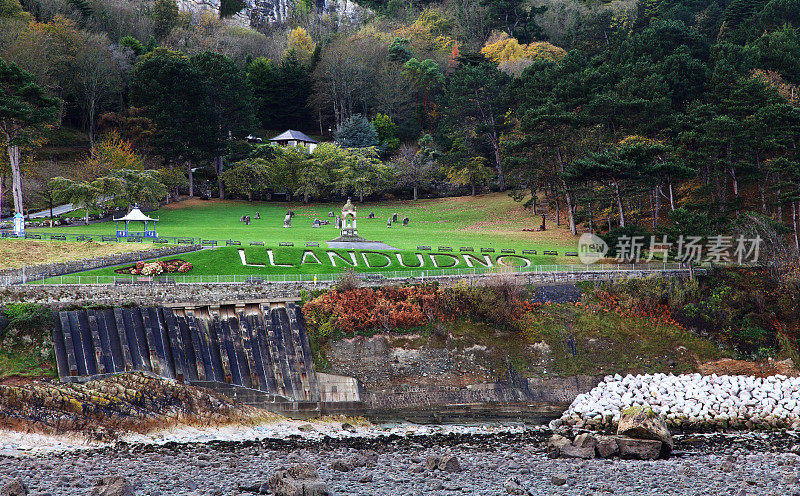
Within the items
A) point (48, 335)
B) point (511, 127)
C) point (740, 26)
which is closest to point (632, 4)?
point (740, 26)

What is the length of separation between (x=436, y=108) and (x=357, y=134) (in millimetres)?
14928

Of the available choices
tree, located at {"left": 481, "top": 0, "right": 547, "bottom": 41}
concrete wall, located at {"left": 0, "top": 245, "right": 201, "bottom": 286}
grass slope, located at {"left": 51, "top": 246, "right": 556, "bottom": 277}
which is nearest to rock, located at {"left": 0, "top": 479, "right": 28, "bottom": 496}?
concrete wall, located at {"left": 0, "top": 245, "right": 201, "bottom": 286}

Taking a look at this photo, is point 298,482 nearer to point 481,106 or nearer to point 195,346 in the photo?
point 195,346

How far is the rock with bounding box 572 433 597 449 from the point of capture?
27.5 metres

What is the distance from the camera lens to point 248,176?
8031 cm

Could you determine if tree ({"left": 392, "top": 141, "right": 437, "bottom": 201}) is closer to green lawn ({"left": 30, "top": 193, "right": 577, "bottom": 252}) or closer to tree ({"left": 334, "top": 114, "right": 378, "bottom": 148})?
green lawn ({"left": 30, "top": 193, "right": 577, "bottom": 252})

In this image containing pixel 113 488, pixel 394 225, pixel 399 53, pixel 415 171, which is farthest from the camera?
pixel 399 53

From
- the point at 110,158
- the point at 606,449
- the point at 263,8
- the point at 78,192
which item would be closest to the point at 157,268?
the point at 78,192

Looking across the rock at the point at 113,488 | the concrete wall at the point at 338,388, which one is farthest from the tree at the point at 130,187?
the rock at the point at 113,488

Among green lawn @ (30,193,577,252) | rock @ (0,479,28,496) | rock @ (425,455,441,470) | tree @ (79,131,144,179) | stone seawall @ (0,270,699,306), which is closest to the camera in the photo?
rock @ (0,479,28,496)

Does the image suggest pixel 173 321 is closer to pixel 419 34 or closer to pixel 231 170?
pixel 231 170

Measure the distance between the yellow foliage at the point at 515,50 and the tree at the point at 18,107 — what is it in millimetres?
59291

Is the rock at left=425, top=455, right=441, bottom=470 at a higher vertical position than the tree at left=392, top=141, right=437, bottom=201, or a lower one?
lower

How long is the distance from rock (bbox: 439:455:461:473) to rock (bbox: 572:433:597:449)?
5687mm
